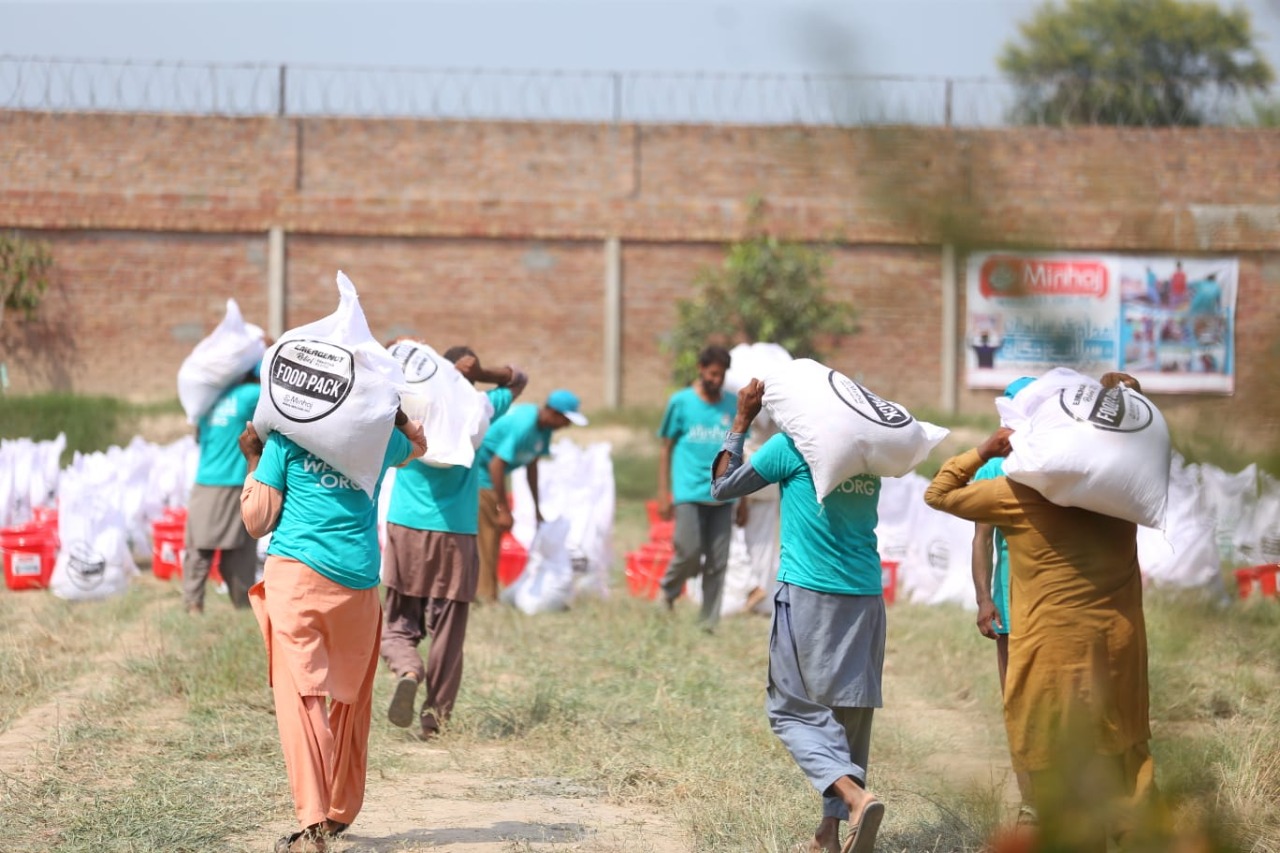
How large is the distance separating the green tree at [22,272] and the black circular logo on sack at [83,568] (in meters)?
10.9

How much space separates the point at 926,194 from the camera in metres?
1.23

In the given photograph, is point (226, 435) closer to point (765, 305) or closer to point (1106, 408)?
point (1106, 408)

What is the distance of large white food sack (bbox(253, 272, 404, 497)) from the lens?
4.26m

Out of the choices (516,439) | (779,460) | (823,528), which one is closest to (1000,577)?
(823,528)

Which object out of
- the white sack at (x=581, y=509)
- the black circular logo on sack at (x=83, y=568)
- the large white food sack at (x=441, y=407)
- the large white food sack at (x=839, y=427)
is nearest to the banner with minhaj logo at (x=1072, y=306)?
the large white food sack at (x=839, y=427)

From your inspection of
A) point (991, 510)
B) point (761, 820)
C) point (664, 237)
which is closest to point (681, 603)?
point (761, 820)

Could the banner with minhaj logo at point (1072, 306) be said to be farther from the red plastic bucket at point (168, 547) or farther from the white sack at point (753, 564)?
the red plastic bucket at point (168, 547)

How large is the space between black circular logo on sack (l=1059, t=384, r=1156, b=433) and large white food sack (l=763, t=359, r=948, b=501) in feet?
2.50

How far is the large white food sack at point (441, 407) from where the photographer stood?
18.2 feet

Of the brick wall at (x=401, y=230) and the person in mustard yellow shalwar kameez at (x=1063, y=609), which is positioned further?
the brick wall at (x=401, y=230)

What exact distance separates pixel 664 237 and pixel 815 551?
15.2 meters

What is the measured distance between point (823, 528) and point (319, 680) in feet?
5.00

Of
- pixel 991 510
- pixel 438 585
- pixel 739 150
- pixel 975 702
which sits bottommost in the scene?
pixel 975 702

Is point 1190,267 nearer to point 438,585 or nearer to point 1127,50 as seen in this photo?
point 1127,50
